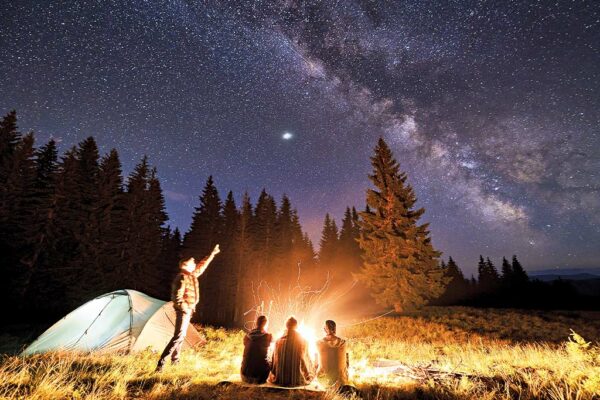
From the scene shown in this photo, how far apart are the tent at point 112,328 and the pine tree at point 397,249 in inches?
655

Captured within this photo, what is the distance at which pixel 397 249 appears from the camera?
23594mm

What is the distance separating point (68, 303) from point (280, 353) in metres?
25.2

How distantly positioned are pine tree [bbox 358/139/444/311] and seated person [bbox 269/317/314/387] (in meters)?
18.5

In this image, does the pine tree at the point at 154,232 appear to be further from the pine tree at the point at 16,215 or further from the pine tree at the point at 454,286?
the pine tree at the point at 454,286

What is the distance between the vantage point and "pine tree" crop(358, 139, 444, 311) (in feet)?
74.6

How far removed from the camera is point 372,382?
21.5 ft

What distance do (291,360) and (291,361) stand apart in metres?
0.02

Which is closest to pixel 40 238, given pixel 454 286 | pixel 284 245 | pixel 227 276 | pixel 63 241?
pixel 63 241

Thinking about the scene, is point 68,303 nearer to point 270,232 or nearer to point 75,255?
point 75,255

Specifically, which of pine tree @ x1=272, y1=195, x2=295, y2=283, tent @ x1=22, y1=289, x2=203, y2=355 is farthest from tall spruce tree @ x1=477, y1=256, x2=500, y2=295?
tent @ x1=22, y1=289, x2=203, y2=355

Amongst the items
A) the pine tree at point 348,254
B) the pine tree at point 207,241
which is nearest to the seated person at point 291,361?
the pine tree at point 207,241

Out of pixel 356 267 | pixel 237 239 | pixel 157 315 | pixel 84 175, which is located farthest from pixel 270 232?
pixel 157 315

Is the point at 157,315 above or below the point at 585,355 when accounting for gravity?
above

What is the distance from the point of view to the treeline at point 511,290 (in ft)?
135
